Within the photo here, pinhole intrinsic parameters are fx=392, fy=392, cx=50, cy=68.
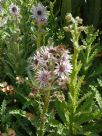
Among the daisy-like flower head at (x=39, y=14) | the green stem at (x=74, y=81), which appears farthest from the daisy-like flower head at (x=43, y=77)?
the daisy-like flower head at (x=39, y=14)

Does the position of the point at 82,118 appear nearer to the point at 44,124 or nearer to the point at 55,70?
the point at 44,124

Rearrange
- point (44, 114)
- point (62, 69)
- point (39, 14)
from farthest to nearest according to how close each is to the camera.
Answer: point (39, 14) < point (44, 114) < point (62, 69)

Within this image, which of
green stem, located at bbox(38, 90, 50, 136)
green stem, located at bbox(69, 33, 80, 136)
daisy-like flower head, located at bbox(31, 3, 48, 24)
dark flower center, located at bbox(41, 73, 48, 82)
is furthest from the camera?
daisy-like flower head, located at bbox(31, 3, 48, 24)

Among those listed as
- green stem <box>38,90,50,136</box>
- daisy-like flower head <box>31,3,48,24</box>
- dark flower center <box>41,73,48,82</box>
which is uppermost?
daisy-like flower head <box>31,3,48,24</box>

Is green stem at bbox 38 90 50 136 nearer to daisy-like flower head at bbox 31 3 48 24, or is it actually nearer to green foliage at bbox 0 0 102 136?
green foliage at bbox 0 0 102 136

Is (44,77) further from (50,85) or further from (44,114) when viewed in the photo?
(44,114)

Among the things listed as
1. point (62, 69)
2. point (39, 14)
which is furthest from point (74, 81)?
point (39, 14)

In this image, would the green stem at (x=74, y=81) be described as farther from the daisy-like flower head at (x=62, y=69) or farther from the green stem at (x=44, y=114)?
the green stem at (x=44, y=114)

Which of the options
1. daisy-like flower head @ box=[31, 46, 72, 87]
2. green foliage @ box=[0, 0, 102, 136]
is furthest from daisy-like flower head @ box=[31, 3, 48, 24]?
daisy-like flower head @ box=[31, 46, 72, 87]

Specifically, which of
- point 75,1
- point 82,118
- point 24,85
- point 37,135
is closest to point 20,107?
point 24,85

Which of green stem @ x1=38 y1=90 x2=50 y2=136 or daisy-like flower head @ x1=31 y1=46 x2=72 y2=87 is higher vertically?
daisy-like flower head @ x1=31 y1=46 x2=72 y2=87
